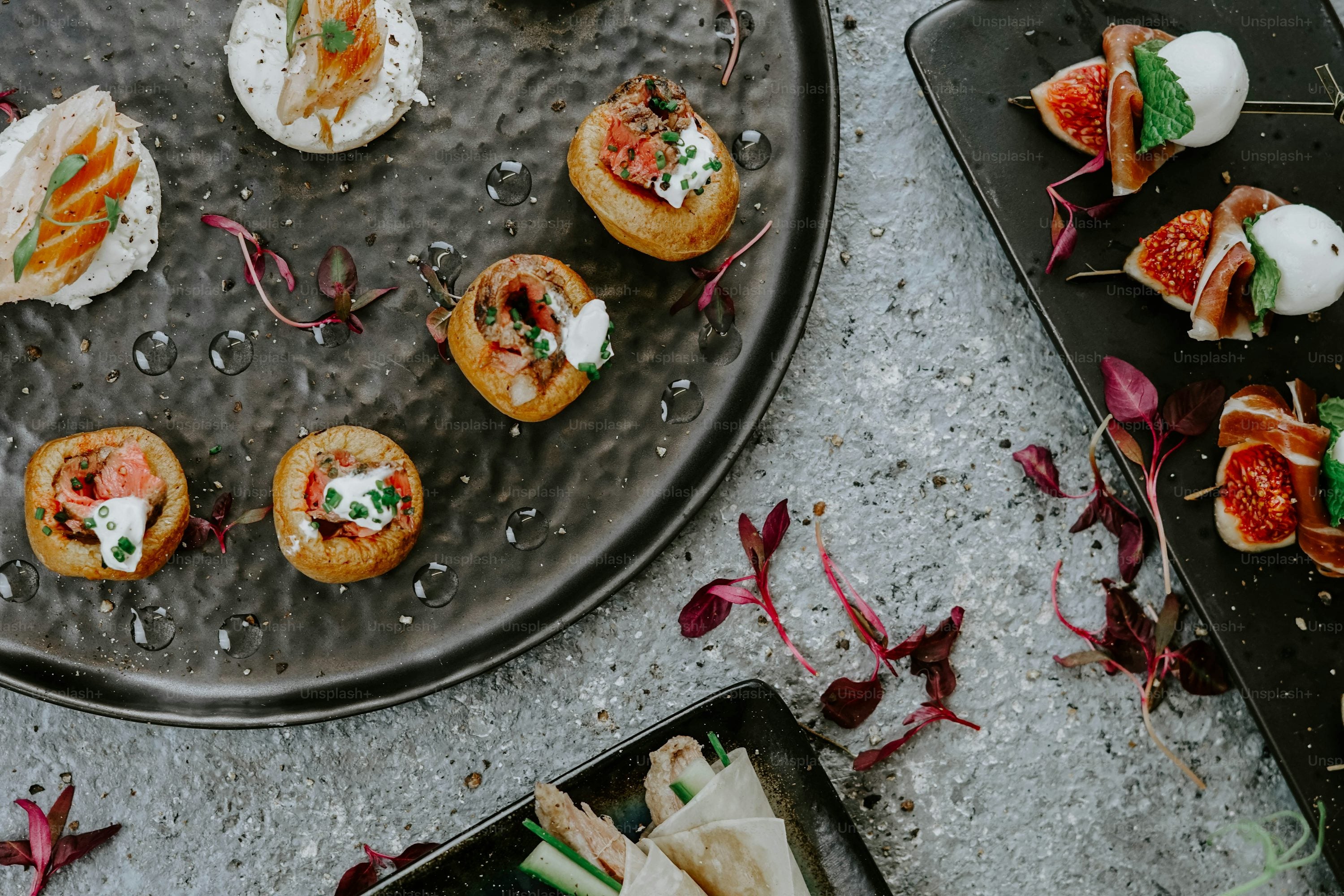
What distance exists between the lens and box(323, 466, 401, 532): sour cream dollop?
216cm

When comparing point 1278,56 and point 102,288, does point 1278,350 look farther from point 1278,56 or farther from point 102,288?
point 102,288

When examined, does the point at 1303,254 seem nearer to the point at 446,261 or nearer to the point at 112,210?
the point at 446,261

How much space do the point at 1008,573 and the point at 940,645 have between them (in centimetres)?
30

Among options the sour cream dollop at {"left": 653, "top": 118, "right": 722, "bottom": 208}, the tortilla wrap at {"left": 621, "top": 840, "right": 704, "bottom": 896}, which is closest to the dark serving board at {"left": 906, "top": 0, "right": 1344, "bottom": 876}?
the sour cream dollop at {"left": 653, "top": 118, "right": 722, "bottom": 208}

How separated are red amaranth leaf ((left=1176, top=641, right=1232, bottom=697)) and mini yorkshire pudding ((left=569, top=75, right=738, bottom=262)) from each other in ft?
5.84

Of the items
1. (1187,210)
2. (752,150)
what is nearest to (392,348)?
(752,150)

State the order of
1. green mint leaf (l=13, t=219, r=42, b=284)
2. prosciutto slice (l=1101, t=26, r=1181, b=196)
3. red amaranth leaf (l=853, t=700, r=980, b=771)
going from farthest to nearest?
red amaranth leaf (l=853, t=700, r=980, b=771) < prosciutto slice (l=1101, t=26, r=1181, b=196) < green mint leaf (l=13, t=219, r=42, b=284)

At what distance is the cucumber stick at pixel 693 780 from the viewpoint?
7.32ft

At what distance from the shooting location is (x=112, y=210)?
221 centimetres

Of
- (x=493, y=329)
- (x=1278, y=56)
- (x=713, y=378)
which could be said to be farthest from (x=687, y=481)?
(x=1278, y=56)

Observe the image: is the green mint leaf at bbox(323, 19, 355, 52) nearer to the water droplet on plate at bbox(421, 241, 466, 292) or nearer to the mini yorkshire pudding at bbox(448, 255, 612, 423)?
the water droplet on plate at bbox(421, 241, 466, 292)

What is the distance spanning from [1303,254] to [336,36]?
262 cm

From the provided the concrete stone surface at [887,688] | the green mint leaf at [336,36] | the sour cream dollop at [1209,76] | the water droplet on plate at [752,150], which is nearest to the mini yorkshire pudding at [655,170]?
the water droplet on plate at [752,150]

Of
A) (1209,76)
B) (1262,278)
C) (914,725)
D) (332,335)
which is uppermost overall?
(1209,76)
